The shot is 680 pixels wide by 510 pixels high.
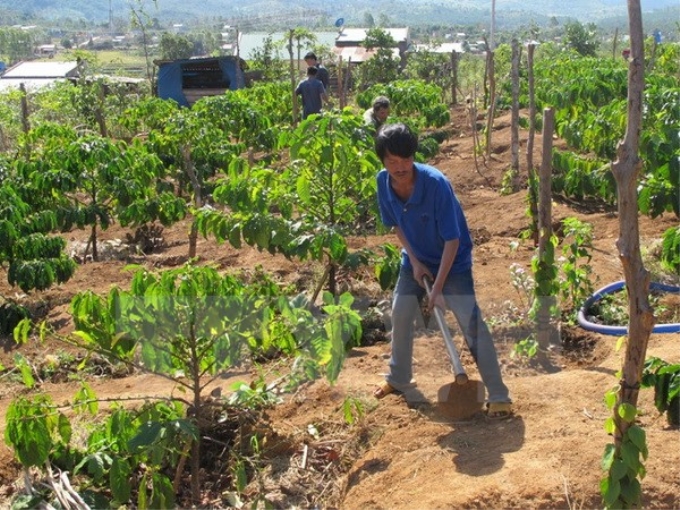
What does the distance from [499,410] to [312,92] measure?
8.24m

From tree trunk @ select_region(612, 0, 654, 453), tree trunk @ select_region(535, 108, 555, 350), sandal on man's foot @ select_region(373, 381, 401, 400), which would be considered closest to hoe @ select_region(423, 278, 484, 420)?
sandal on man's foot @ select_region(373, 381, 401, 400)

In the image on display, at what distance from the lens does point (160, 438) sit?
3.64 metres

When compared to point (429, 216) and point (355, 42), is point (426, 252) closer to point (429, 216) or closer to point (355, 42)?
point (429, 216)

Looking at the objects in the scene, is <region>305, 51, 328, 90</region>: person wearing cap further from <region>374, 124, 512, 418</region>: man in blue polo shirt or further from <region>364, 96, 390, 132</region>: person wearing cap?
<region>374, 124, 512, 418</region>: man in blue polo shirt

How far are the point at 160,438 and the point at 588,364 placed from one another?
105 inches

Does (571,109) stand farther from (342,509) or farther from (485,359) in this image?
(342,509)

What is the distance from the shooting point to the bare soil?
3562 mm

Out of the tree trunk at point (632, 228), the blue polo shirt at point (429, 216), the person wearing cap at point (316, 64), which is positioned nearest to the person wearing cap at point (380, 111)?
the blue polo shirt at point (429, 216)

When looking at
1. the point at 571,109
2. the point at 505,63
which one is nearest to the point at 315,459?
the point at 571,109

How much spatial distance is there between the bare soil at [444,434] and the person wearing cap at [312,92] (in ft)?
18.7

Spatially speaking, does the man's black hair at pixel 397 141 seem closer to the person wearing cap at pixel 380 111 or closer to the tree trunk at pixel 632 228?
the tree trunk at pixel 632 228

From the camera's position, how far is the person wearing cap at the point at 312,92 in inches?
467

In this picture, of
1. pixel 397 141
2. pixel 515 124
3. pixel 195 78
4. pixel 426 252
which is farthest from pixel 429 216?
pixel 195 78

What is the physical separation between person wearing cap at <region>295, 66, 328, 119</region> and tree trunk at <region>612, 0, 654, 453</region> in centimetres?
929
